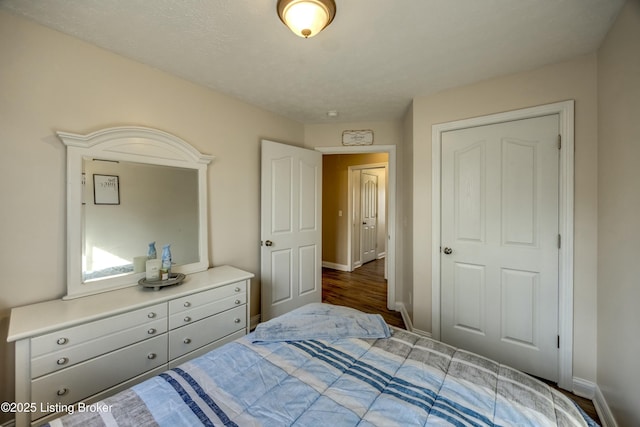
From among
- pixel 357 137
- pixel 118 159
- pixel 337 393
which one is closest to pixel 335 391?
pixel 337 393

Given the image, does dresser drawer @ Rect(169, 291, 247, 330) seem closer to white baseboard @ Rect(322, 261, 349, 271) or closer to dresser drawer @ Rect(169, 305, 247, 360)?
dresser drawer @ Rect(169, 305, 247, 360)

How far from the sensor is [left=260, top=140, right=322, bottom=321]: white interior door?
2803 millimetres

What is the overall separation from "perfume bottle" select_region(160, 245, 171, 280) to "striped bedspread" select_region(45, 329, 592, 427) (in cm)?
95

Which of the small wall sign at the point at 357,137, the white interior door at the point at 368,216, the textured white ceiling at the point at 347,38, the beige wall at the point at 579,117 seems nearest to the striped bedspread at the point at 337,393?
the beige wall at the point at 579,117

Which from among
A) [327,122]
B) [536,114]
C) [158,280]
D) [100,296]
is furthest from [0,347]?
[536,114]

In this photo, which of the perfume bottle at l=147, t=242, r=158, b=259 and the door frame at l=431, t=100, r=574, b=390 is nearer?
the door frame at l=431, t=100, r=574, b=390

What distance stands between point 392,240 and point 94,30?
3143 mm

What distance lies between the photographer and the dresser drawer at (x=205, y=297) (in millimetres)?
1778

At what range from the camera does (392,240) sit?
3.26 meters

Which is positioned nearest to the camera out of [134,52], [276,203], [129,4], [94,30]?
[129,4]

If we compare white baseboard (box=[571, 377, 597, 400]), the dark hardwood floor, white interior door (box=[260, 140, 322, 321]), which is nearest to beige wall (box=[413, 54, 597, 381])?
white baseboard (box=[571, 377, 597, 400])

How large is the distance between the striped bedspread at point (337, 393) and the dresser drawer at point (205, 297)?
0.72 metres

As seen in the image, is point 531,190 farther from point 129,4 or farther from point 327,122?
point 129,4

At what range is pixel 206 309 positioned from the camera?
1940mm
